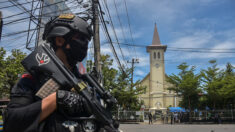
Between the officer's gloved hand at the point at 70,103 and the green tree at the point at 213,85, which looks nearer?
the officer's gloved hand at the point at 70,103

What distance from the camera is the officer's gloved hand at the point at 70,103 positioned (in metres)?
1.30

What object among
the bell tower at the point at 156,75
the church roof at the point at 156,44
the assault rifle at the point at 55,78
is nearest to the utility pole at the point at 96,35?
the assault rifle at the point at 55,78

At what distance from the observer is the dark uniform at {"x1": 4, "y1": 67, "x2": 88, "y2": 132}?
4.00ft

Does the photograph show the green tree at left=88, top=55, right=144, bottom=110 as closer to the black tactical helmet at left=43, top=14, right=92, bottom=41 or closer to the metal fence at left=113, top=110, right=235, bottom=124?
the metal fence at left=113, top=110, right=235, bottom=124

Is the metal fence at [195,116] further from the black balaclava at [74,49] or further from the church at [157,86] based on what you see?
the black balaclava at [74,49]

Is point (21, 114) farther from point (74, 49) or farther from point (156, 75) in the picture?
point (156, 75)

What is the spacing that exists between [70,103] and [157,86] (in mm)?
54012

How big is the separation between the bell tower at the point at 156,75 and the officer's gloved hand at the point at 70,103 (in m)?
52.9

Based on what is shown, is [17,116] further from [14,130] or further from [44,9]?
[44,9]

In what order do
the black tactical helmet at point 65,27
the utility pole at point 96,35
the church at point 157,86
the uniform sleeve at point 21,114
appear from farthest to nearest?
the church at point 157,86 < the utility pole at point 96,35 < the black tactical helmet at point 65,27 < the uniform sleeve at point 21,114

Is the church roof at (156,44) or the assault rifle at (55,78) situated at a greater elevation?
the church roof at (156,44)

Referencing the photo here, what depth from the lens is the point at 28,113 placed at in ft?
4.04

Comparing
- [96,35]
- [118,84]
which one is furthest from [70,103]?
[118,84]

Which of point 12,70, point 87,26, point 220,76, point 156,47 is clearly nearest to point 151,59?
point 156,47
